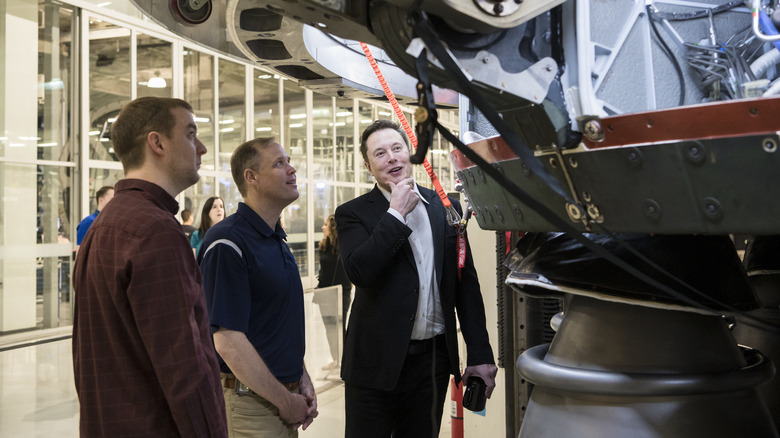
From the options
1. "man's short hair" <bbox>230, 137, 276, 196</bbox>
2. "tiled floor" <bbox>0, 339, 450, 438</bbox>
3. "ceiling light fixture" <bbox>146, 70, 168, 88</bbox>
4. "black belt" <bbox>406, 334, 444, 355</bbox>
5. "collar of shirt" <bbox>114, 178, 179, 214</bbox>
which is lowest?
"tiled floor" <bbox>0, 339, 450, 438</bbox>

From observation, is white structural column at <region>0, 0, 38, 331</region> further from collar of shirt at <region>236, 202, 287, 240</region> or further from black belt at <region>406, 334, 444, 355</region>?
black belt at <region>406, 334, 444, 355</region>

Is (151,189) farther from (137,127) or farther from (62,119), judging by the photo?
(62,119)

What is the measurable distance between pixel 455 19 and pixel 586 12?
0.37m

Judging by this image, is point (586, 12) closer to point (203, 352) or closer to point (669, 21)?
point (669, 21)

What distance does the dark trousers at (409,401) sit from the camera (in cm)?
302

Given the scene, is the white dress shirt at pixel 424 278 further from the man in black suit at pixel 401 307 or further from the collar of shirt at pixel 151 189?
the collar of shirt at pixel 151 189

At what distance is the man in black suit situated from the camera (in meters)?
2.98

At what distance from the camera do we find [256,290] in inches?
113

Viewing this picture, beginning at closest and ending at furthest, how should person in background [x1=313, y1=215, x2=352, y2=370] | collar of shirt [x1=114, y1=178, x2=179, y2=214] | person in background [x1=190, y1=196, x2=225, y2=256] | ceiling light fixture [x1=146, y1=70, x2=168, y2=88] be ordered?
collar of shirt [x1=114, y1=178, x2=179, y2=214]
person in background [x1=313, y1=215, x2=352, y2=370]
person in background [x1=190, y1=196, x2=225, y2=256]
ceiling light fixture [x1=146, y1=70, x2=168, y2=88]

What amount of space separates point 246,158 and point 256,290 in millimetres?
640

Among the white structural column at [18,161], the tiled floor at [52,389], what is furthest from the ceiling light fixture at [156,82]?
the tiled floor at [52,389]

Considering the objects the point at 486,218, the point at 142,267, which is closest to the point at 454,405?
the point at 486,218

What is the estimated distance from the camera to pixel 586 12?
1.72m

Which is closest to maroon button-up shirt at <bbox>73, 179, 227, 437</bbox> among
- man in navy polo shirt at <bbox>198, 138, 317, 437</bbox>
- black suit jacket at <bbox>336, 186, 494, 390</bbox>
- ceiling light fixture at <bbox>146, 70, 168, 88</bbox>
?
man in navy polo shirt at <bbox>198, 138, 317, 437</bbox>
